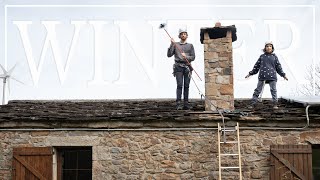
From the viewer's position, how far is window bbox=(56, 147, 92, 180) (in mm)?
9703

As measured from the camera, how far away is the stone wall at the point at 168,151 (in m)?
8.59

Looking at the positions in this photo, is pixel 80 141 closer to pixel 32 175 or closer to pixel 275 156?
pixel 32 175

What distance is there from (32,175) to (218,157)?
4.02m

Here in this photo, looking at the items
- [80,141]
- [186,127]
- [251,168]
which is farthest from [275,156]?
[80,141]

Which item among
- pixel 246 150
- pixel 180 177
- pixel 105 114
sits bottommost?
pixel 180 177

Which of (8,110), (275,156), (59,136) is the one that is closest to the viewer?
(275,156)

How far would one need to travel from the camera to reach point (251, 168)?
859 centimetres

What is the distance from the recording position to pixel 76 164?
9.87m

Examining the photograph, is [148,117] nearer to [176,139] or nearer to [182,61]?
[176,139]

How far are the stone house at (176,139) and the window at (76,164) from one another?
415mm

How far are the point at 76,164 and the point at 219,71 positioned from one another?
4084mm

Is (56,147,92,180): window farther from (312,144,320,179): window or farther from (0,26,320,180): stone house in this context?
(312,144,320,179): window

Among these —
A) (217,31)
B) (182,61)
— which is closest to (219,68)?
(217,31)

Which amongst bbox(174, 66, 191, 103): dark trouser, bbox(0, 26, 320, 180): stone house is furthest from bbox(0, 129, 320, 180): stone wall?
bbox(174, 66, 191, 103): dark trouser
